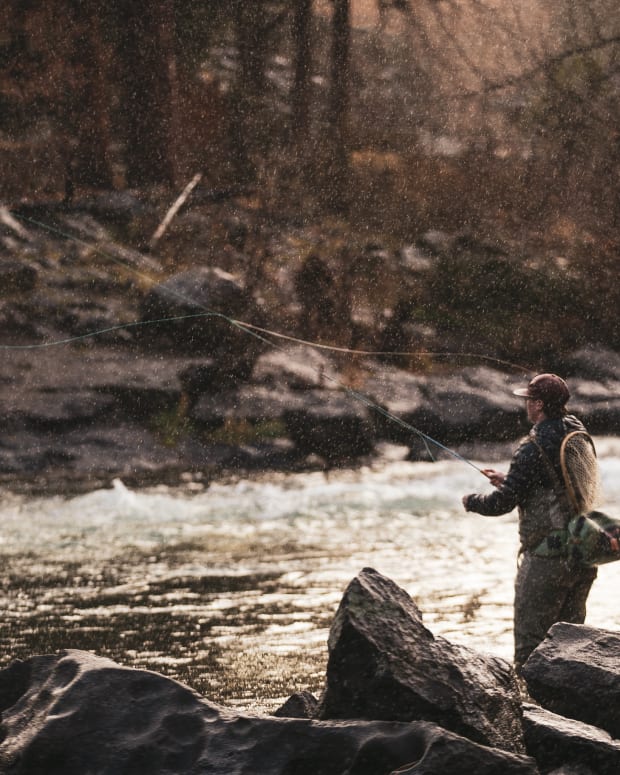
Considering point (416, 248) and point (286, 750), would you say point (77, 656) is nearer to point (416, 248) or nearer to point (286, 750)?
point (286, 750)

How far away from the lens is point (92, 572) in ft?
29.5

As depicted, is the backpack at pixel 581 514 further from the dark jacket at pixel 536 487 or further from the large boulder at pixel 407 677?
the large boulder at pixel 407 677

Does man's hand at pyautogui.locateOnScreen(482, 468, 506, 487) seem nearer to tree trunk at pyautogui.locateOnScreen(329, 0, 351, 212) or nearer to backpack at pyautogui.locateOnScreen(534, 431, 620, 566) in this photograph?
backpack at pyautogui.locateOnScreen(534, 431, 620, 566)

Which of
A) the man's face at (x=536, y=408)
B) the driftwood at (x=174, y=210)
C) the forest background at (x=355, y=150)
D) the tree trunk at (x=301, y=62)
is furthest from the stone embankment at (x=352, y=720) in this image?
the tree trunk at (x=301, y=62)

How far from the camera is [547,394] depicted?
5.48m

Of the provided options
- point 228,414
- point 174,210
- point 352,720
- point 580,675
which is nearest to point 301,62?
point 174,210

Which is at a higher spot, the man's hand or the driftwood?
the man's hand

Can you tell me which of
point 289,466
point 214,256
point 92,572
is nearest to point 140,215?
point 214,256

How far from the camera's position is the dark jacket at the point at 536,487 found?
5.46 metres

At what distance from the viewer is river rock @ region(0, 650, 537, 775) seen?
12.8 feet

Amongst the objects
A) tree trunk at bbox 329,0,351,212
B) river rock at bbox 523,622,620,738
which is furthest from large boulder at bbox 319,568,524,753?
tree trunk at bbox 329,0,351,212

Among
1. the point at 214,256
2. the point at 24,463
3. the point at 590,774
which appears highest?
the point at 590,774

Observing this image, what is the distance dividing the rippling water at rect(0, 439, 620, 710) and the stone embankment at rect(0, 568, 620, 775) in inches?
55.5

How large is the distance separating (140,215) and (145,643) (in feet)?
48.0
